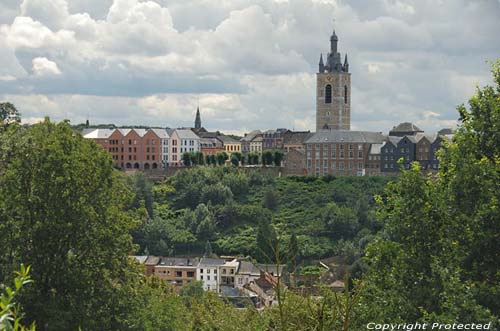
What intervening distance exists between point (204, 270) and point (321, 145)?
1396 inches

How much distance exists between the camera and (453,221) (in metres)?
12.8

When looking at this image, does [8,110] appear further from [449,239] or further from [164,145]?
[449,239]

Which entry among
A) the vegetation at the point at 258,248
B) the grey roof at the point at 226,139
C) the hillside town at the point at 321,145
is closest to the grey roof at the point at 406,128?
the hillside town at the point at 321,145

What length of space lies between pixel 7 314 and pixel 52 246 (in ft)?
40.2

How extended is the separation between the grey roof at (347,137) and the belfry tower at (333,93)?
29.5ft

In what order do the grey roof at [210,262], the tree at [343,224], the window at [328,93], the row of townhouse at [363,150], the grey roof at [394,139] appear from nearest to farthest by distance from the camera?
the grey roof at [210,262], the tree at [343,224], the row of townhouse at [363,150], the grey roof at [394,139], the window at [328,93]

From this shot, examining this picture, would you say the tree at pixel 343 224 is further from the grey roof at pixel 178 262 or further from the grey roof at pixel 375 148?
the grey roof at pixel 375 148

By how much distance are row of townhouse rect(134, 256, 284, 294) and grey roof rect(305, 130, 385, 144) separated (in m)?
32.8

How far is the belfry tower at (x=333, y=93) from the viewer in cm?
10681

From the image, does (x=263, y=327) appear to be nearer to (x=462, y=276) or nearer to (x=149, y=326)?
(x=462, y=276)

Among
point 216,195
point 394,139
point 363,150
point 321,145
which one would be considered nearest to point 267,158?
point 321,145

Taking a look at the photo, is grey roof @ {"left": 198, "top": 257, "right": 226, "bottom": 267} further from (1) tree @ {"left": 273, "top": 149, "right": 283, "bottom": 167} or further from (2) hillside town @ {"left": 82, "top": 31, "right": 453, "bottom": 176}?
(1) tree @ {"left": 273, "top": 149, "right": 283, "bottom": 167}

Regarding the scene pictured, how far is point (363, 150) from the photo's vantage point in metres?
94.1

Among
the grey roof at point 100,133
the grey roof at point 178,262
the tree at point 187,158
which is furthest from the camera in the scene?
the grey roof at point 100,133
